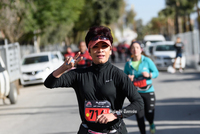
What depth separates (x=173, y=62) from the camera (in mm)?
21797

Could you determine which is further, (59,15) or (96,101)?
(59,15)

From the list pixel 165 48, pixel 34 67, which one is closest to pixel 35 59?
pixel 34 67

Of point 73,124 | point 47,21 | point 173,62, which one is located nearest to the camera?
point 73,124

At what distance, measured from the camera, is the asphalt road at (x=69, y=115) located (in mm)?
7625

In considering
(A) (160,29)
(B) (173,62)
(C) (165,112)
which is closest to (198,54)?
(B) (173,62)

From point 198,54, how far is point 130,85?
67.7 ft

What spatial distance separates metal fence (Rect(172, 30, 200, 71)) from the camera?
2284cm

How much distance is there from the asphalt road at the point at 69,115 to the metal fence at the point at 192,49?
31.0 ft

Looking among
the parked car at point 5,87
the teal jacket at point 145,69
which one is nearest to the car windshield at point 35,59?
the parked car at point 5,87

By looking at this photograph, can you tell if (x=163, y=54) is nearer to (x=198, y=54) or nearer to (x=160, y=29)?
(x=198, y=54)

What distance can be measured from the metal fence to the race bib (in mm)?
19163

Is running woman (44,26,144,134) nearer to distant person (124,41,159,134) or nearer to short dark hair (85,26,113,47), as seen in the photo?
short dark hair (85,26,113,47)

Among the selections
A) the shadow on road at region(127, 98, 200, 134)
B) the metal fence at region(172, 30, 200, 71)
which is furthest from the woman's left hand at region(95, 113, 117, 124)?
the metal fence at region(172, 30, 200, 71)

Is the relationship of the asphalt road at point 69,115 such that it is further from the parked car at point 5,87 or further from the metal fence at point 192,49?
the metal fence at point 192,49
